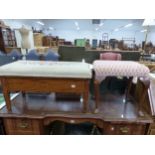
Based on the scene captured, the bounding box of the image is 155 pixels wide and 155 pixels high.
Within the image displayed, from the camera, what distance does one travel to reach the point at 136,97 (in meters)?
1.59

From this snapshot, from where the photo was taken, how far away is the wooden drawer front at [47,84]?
3.96 ft

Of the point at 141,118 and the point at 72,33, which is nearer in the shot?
the point at 141,118

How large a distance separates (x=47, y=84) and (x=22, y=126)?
20.7 inches

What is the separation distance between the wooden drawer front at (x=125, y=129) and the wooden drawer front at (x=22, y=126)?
0.69 metres

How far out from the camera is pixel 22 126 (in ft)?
4.49

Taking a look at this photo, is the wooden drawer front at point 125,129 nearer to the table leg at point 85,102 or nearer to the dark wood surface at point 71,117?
the dark wood surface at point 71,117

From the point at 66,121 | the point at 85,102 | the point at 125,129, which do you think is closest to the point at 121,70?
the point at 85,102

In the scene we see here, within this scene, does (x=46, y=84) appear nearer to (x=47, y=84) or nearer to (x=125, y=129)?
(x=47, y=84)

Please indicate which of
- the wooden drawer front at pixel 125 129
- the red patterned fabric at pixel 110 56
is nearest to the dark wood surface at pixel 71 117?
the wooden drawer front at pixel 125 129

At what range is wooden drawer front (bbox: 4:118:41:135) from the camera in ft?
4.39

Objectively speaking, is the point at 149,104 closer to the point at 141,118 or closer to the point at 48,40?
the point at 141,118

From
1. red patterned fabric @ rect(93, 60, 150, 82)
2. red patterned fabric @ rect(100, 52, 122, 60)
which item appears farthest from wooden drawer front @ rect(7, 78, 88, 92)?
red patterned fabric @ rect(100, 52, 122, 60)
